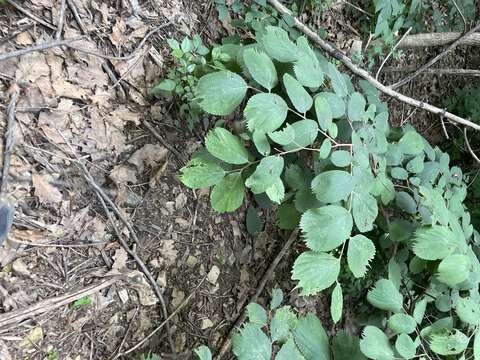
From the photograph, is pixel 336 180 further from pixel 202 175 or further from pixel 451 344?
pixel 451 344

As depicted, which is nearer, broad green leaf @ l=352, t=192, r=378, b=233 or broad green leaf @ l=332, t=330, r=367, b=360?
broad green leaf @ l=352, t=192, r=378, b=233

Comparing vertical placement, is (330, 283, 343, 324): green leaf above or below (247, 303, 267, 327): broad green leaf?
above

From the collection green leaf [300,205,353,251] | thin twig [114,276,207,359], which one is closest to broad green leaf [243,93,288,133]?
green leaf [300,205,353,251]

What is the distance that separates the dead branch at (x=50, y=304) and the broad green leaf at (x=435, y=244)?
1103mm

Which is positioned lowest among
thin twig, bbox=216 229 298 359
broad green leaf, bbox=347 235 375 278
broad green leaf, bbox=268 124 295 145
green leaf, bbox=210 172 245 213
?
thin twig, bbox=216 229 298 359

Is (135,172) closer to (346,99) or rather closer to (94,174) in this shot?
(94,174)

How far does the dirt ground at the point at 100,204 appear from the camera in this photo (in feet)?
4.84

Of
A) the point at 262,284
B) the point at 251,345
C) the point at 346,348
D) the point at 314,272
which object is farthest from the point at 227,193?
the point at 262,284

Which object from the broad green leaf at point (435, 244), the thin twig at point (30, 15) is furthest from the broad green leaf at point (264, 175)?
the thin twig at point (30, 15)

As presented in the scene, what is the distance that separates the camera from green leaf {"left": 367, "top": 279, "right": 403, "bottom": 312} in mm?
1501

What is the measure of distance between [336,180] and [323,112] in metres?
0.21

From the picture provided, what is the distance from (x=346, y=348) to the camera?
4.73 ft

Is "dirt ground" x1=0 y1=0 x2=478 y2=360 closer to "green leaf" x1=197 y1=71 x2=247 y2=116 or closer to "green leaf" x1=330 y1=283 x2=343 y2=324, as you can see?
"green leaf" x1=197 y1=71 x2=247 y2=116

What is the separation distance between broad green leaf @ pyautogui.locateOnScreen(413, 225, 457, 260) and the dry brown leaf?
1261mm
